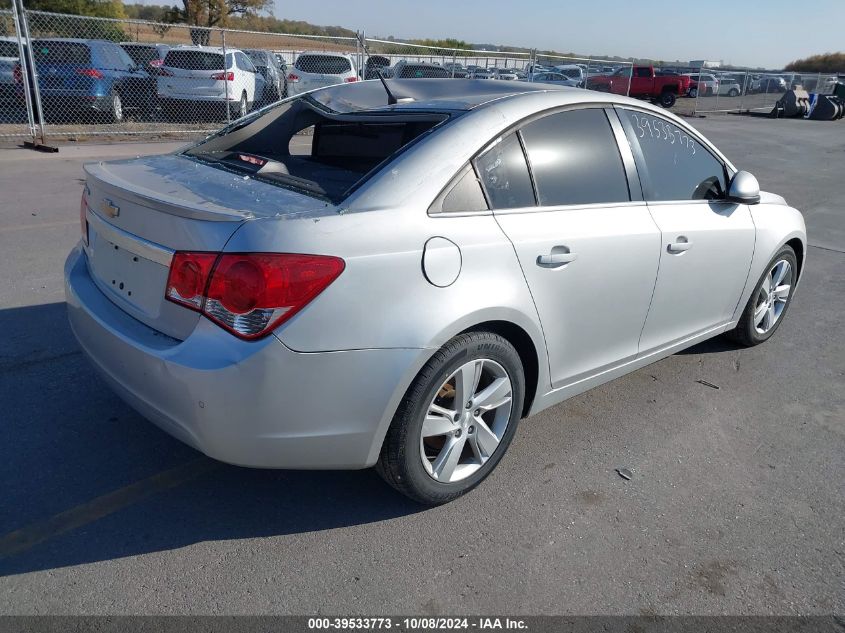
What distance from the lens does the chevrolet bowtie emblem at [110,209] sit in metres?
2.93

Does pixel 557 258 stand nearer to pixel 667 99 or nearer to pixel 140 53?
pixel 140 53

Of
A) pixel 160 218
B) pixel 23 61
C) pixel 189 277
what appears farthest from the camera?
pixel 23 61

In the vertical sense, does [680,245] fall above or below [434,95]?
below

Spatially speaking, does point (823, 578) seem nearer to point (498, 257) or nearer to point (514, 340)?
point (514, 340)

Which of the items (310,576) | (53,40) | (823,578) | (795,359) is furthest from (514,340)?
(53,40)

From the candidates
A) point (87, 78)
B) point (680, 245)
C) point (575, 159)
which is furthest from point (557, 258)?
point (87, 78)

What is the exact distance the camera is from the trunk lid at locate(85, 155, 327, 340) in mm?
2549

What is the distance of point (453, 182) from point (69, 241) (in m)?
4.85

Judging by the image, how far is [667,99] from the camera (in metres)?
31.5

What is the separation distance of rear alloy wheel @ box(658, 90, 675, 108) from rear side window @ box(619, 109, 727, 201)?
29.4 meters

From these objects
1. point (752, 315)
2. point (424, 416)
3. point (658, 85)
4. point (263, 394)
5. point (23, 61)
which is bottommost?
point (752, 315)

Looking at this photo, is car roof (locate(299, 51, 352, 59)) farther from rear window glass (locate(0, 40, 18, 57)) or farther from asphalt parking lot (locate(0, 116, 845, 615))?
asphalt parking lot (locate(0, 116, 845, 615))

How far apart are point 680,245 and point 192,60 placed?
13.4 metres

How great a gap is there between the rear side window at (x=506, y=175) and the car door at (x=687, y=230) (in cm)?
85
